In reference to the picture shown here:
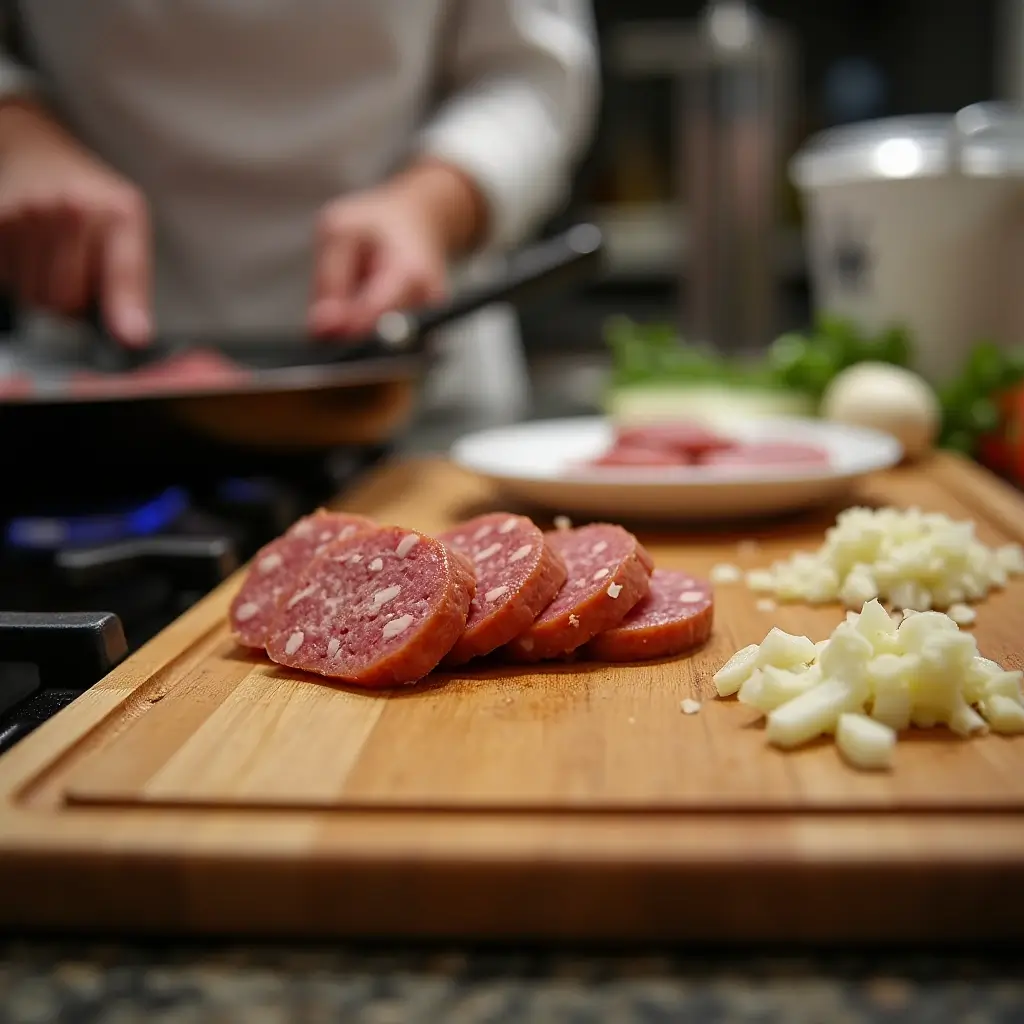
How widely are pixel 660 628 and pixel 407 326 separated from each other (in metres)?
Answer: 1.02

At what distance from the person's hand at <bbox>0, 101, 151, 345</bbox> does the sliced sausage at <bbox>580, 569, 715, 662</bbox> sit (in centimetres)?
117

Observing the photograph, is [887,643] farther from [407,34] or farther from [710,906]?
[407,34]

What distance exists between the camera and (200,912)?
662mm

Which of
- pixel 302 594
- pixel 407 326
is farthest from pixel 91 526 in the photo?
pixel 407 326

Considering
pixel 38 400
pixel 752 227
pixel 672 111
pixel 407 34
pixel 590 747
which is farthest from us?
pixel 672 111

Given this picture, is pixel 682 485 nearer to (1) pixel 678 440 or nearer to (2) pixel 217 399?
(1) pixel 678 440

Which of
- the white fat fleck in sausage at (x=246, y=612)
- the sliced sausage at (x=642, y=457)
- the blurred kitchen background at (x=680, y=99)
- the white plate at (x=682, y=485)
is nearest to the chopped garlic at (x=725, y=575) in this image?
the white plate at (x=682, y=485)

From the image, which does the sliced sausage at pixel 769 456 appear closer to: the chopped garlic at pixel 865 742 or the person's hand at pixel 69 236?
the chopped garlic at pixel 865 742

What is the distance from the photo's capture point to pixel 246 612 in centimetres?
108

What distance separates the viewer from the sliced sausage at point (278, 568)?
3.50ft

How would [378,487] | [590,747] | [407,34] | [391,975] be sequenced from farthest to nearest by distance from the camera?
[407,34] < [378,487] < [590,747] < [391,975]

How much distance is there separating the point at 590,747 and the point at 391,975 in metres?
0.22

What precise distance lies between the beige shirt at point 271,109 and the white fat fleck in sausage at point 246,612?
4.74 feet

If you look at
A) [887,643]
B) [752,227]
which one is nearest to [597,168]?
[752,227]
